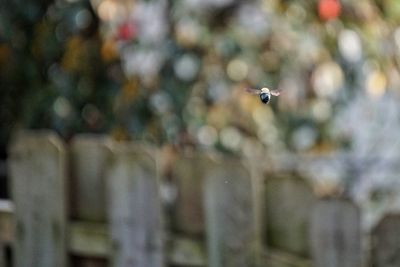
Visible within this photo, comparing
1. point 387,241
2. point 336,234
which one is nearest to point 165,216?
point 336,234

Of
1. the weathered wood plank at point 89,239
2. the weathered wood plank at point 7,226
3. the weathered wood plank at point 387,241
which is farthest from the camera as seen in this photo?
the weathered wood plank at point 7,226

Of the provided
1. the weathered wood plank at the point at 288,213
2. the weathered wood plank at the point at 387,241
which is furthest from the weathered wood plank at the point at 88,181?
the weathered wood plank at the point at 387,241

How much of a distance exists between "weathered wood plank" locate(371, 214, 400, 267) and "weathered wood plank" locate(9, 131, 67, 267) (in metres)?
0.96

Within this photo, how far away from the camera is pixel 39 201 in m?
3.05

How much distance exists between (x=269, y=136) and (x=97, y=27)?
2.85ft

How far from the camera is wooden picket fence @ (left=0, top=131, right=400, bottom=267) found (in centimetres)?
250

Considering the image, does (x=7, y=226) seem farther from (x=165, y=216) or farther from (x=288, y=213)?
(x=288, y=213)

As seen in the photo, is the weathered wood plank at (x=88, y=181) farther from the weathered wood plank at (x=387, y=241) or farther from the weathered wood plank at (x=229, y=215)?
the weathered wood plank at (x=387, y=241)

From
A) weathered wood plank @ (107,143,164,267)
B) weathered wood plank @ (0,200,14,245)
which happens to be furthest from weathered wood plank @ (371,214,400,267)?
weathered wood plank @ (0,200,14,245)

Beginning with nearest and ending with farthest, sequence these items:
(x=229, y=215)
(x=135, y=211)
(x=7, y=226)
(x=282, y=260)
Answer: (x=282, y=260), (x=229, y=215), (x=135, y=211), (x=7, y=226)

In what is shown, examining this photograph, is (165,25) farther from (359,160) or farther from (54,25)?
(359,160)

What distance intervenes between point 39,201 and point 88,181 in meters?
0.15

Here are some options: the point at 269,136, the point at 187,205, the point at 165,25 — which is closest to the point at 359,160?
the point at 269,136

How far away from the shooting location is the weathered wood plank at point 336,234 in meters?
2.46
